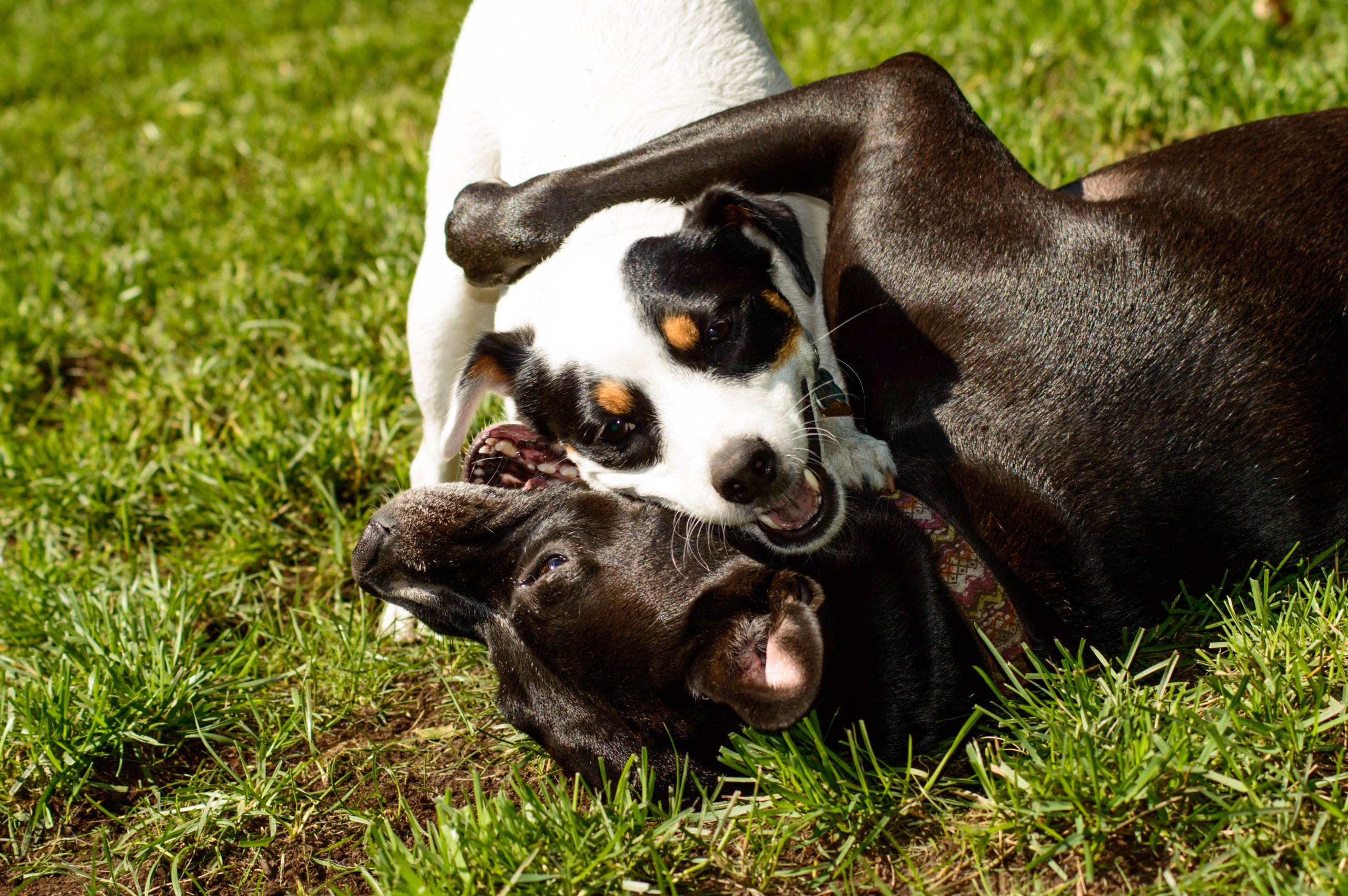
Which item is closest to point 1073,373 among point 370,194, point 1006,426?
point 1006,426

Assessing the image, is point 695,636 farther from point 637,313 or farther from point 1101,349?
point 1101,349

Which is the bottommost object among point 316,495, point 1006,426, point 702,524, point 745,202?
point 316,495

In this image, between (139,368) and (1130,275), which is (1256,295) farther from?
(139,368)

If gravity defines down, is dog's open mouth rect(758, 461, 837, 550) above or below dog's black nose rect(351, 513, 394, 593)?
above

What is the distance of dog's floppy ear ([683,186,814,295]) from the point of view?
9.09 ft

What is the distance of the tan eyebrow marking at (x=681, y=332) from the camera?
8.69 feet

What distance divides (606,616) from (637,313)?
76 cm

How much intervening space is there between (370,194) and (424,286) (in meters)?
1.45

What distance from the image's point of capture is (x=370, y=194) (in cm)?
490

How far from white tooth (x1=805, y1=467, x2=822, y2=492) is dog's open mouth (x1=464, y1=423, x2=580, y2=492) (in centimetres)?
67

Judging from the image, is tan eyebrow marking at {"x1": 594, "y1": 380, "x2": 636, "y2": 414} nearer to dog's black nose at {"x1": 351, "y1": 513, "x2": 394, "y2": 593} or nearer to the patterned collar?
dog's black nose at {"x1": 351, "y1": 513, "x2": 394, "y2": 593}

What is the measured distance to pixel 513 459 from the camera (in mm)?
3059

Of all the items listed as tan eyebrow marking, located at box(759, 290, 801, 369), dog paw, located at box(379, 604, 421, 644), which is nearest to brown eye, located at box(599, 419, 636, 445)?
tan eyebrow marking, located at box(759, 290, 801, 369)

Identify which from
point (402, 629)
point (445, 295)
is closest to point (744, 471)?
point (402, 629)
